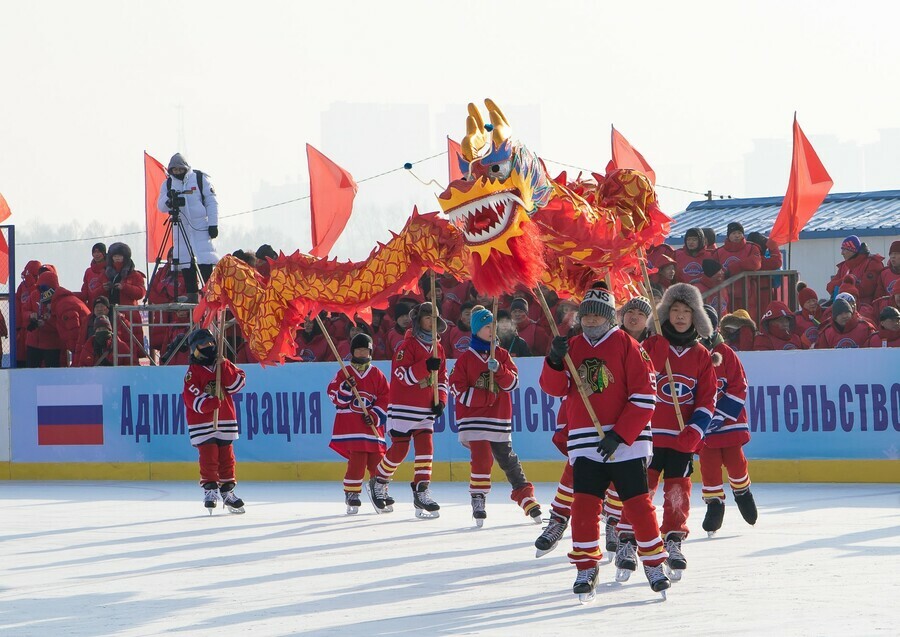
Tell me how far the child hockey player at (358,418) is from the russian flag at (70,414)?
541cm

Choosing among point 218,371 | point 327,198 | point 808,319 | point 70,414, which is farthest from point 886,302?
point 70,414

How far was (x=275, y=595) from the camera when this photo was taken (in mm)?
7855

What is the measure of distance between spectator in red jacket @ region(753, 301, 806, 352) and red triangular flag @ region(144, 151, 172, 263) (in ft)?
24.1

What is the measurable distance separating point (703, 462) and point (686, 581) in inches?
84.5

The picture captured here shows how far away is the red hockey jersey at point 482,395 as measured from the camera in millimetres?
10844

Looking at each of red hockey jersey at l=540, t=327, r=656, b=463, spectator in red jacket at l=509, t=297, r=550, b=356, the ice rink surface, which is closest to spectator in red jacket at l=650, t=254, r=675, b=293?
spectator in red jacket at l=509, t=297, r=550, b=356

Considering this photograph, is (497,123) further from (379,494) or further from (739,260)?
(739,260)

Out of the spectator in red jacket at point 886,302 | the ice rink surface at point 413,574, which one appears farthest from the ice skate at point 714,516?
the spectator in red jacket at point 886,302

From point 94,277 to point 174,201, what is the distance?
2.30 meters

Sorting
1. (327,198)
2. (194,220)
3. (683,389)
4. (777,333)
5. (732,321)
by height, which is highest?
(327,198)

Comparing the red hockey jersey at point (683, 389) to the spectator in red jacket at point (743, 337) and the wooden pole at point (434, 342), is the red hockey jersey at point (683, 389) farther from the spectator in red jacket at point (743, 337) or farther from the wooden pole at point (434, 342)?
the spectator in red jacket at point (743, 337)

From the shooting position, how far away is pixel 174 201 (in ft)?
53.5

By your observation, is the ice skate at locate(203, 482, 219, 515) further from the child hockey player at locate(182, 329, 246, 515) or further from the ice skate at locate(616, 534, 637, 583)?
the ice skate at locate(616, 534, 637, 583)

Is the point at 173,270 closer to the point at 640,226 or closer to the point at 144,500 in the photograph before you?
the point at 144,500
